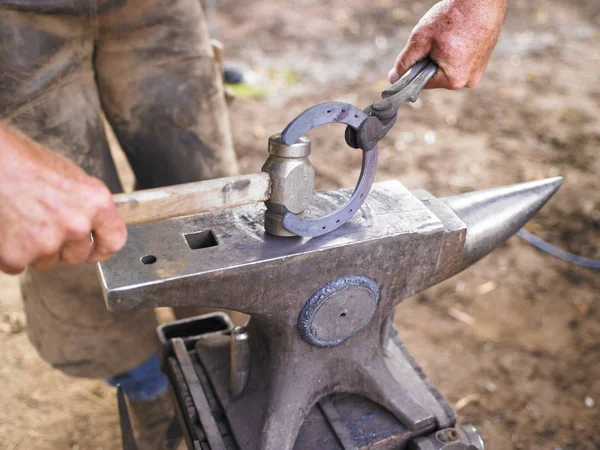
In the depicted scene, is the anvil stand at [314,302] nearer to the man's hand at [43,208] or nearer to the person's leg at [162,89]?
the man's hand at [43,208]

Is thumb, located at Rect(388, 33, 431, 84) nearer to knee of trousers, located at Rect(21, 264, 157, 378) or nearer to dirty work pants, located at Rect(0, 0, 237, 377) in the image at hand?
dirty work pants, located at Rect(0, 0, 237, 377)

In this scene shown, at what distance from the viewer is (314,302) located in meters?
1.35

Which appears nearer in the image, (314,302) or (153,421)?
(314,302)

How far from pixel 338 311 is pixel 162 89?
→ 0.93 metres

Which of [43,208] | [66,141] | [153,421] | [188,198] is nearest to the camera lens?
[43,208]

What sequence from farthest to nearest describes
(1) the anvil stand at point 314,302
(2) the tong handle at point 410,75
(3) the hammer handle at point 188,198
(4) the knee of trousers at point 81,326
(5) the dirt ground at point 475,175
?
(5) the dirt ground at point 475,175 → (4) the knee of trousers at point 81,326 → (2) the tong handle at point 410,75 → (1) the anvil stand at point 314,302 → (3) the hammer handle at point 188,198

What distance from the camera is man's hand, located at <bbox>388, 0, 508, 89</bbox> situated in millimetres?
1605

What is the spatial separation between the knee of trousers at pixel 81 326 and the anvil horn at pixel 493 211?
104 cm

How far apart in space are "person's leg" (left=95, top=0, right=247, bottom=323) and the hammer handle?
76 centimetres

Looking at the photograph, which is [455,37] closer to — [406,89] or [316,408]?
[406,89]

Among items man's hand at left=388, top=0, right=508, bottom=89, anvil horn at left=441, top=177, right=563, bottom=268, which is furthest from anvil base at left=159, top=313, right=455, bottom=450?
man's hand at left=388, top=0, right=508, bottom=89

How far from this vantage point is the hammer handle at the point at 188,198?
1.13 metres

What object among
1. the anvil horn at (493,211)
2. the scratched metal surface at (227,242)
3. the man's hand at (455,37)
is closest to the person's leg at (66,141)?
the scratched metal surface at (227,242)

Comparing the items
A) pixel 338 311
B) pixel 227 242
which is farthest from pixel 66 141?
pixel 338 311
